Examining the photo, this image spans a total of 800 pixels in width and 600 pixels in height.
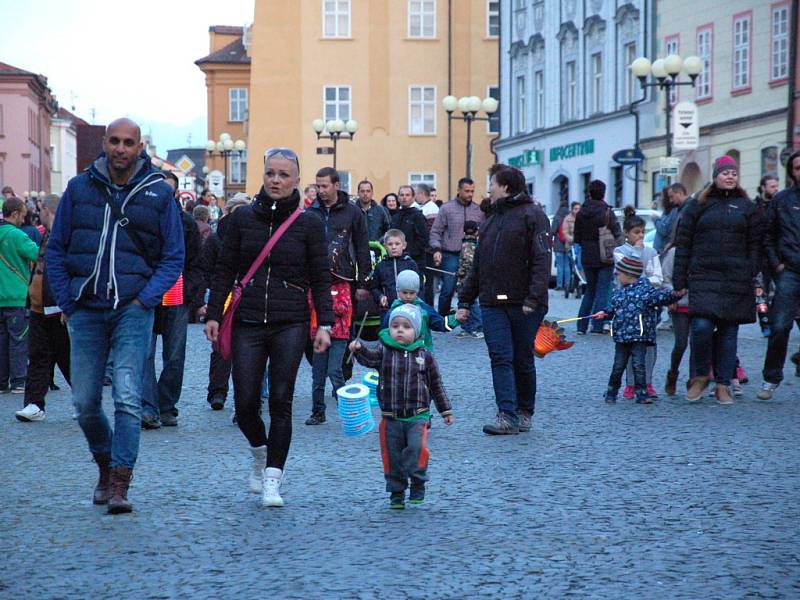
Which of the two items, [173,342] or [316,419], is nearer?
[316,419]

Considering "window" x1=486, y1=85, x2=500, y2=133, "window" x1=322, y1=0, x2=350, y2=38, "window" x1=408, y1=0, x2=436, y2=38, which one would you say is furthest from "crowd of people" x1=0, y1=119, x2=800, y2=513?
"window" x1=408, y1=0, x2=436, y2=38

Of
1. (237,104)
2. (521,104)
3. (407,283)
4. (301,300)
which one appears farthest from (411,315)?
(237,104)

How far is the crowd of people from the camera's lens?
8344 mm

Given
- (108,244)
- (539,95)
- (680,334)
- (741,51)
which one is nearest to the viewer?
(108,244)

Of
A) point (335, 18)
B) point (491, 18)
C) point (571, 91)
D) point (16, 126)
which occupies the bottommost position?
point (571, 91)

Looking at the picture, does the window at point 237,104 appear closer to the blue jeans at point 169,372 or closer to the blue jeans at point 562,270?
the blue jeans at point 562,270

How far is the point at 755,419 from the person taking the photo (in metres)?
12.4

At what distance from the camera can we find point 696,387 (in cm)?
1368

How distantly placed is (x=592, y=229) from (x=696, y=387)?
859 cm

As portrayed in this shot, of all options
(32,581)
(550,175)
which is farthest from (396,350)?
(550,175)

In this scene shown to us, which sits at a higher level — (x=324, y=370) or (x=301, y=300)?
(x=301, y=300)

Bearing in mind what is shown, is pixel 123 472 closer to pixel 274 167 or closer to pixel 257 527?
pixel 257 527

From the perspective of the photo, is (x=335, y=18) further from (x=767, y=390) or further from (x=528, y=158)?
(x=767, y=390)

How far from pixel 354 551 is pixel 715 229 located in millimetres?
6874
